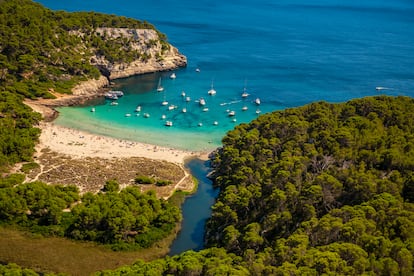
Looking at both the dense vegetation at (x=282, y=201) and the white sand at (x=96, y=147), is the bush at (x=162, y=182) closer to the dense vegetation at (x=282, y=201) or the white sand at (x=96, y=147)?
the dense vegetation at (x=282, y=201)

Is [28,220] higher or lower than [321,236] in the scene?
lower

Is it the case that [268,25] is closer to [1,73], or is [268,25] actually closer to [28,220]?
[1,73]

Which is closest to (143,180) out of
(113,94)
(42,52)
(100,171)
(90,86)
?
(100,171)

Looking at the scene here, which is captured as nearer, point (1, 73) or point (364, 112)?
point (364, 112)

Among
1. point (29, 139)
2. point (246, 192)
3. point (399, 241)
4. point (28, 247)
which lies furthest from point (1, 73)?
point (399, 241)

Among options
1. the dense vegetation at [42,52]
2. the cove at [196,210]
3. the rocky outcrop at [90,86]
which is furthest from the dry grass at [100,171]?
the rocky outcrop at [90,86]

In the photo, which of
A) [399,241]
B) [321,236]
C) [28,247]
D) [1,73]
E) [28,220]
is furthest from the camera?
[1,73]
